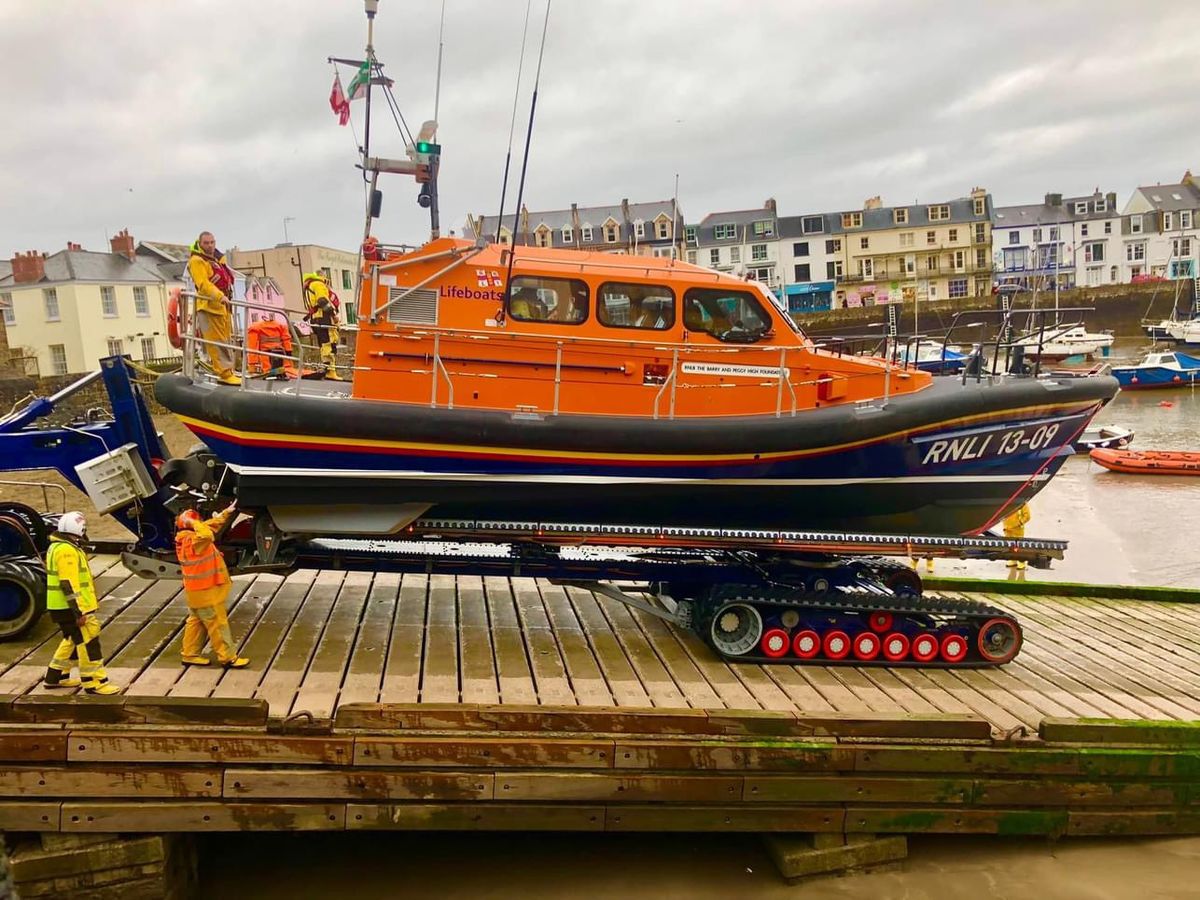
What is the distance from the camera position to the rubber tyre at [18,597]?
493 centimetres

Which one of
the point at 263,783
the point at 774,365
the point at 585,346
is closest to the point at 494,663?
the point at 263,783

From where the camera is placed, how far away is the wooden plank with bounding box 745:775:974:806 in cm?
433

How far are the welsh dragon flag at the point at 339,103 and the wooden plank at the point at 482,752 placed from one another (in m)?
4.78

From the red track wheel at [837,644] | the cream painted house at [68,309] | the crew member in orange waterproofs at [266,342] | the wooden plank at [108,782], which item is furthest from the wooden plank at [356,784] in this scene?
the cream painted house at [68,309]

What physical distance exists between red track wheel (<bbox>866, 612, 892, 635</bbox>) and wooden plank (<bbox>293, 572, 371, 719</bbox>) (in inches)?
128

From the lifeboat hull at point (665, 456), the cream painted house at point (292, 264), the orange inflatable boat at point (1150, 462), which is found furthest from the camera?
the cream painted house at point (292, 264)

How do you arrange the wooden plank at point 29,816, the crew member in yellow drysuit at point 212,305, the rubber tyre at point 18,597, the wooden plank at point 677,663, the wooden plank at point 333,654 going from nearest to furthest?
the wooden plank at point 29,816, the wooden plank at point 333,654, the wooden plank at point 677,663, the rubber tyre at point 18,597, the crew member in yellow drysuit at point 212,305

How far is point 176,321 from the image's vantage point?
574 cm

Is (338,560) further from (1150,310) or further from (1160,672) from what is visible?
(1150,310)

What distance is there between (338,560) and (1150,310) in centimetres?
5253

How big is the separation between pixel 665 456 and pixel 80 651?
11.0 feet

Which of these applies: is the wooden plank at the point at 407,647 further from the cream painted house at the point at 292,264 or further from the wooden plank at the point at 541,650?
the cream painted house at the point at 292,264

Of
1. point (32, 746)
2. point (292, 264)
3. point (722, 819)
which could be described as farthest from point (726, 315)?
point (292, 264)

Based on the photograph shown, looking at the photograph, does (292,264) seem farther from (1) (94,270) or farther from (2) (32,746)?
(2) (32,746)
